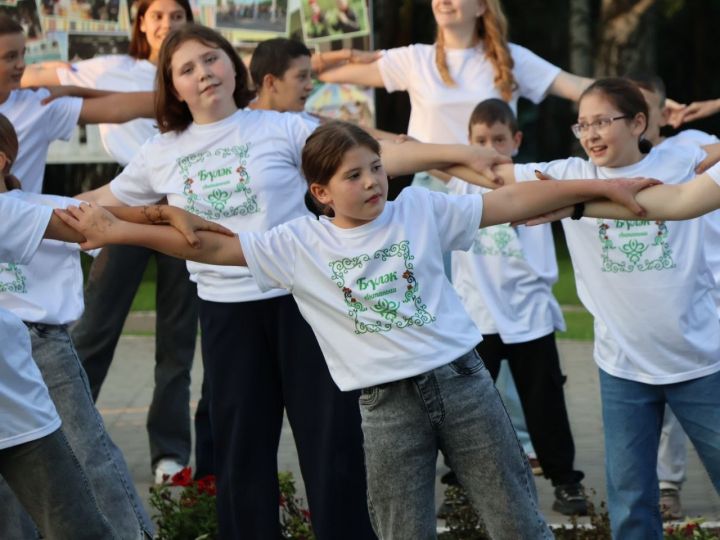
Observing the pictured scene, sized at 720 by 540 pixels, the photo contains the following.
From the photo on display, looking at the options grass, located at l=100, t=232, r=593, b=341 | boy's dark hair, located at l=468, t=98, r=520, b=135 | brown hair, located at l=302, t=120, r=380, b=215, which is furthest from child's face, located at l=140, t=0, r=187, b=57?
grass, located at l=100, t=232, r=593, b=341

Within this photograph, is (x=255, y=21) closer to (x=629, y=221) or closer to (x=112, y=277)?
(x=112, y=277)

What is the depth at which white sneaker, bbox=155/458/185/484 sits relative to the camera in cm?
693

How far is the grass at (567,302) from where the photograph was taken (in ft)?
38.4

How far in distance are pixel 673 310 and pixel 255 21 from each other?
171 inches

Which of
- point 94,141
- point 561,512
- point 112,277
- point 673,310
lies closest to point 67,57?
point 94,141

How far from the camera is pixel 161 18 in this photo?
6.95m

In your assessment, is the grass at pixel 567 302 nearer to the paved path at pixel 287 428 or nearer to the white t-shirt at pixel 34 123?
the paved path at pixel 287 428

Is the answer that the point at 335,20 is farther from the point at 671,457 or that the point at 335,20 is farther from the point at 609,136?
the point at 609,136

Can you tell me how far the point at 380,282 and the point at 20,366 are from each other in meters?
1.09

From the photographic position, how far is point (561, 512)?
6.21 m

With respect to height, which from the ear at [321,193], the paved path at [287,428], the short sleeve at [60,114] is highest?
the short sleeve at [60,114]

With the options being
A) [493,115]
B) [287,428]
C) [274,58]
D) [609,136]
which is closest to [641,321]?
[609,136]

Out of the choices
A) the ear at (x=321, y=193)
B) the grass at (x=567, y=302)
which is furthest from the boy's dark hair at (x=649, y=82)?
the grass at (x=567, y=302)

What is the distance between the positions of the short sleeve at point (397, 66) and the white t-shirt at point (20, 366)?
3098 mm
